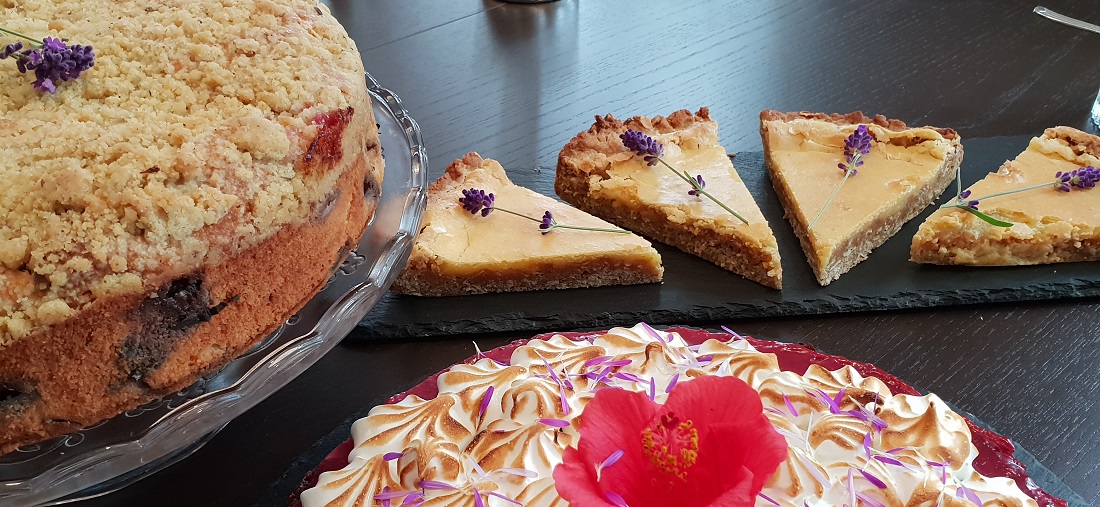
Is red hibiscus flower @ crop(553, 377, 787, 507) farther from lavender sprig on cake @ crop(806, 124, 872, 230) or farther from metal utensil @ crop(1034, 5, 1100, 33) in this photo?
metal utensil @ crop(1034, 5, 1100, 33)

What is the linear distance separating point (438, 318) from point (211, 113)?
2.78 ft

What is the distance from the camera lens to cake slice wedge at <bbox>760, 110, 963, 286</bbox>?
232 centimetres

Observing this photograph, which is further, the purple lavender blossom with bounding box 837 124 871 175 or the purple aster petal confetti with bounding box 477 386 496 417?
the purple lavender blossom with bounding box 837 124 871 175

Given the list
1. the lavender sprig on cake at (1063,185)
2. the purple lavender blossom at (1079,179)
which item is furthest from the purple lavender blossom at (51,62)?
the purple lavender blossom at (1079,179)

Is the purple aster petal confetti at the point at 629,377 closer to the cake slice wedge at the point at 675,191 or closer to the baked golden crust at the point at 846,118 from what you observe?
the cake slice wedge at the point at 675,191

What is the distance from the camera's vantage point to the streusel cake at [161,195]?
126 cm

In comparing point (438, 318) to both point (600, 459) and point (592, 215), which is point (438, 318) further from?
point (600, 459)

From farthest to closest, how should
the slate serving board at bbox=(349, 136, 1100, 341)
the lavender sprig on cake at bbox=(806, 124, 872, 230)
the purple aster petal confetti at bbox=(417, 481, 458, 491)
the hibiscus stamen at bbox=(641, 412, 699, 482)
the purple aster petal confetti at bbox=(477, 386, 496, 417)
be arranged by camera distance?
the lavender sprig on cake at bbox=(806, 124, 872, 230) < the slate serving board at bbox=(349, 136, 1100, 341) < the purple aster petal confetti at bbox=(477, 386, 496, 417) < the purple aster petal confetti at bbox=(417, 481, 458, 491) < the hibiscus stamen at bbox=(641, 412, 699, 482)

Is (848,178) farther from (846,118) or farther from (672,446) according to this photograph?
(672,446)

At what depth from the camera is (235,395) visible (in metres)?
1.37

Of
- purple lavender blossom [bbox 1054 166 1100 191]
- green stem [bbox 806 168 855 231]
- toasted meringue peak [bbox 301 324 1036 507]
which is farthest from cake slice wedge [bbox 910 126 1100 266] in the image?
toasted meringue peak [bbox 301 324 1036 507]

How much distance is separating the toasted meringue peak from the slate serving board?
51cm

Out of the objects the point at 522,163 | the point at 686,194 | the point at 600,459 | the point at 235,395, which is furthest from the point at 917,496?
the point at 522,163

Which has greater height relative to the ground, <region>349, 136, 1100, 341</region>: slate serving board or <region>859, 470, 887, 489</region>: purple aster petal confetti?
<region>859, 470, 887, 489</region>: purple aster petal confetti
